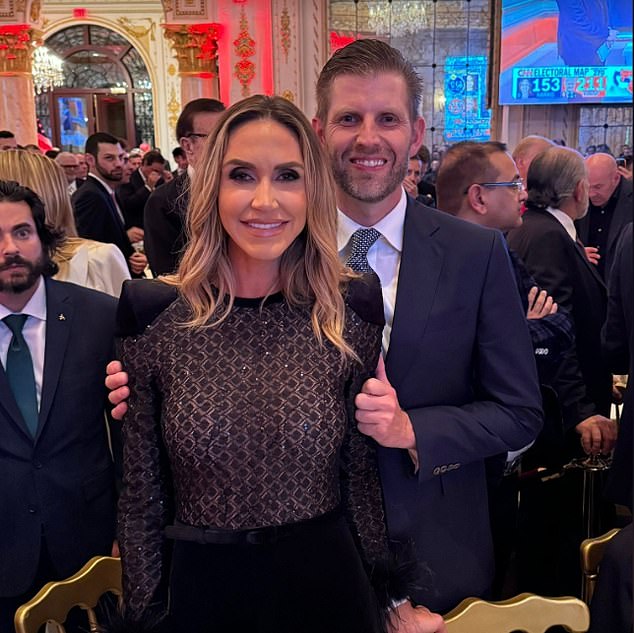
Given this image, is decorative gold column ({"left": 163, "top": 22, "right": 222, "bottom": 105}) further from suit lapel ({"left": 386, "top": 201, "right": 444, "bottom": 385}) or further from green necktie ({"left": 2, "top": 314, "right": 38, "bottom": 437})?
suit lapel ({"left": 386, "top": 201, "right": 444, "bottom": 385})

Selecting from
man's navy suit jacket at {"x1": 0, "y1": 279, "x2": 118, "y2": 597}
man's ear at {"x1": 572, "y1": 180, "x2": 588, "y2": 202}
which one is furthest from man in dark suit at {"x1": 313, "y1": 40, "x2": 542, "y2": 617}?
man's ear at {"x1": 572, "y1": 180, "x2": 588, "y2": 202}

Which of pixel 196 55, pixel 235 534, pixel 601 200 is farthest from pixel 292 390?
pixel 196 55

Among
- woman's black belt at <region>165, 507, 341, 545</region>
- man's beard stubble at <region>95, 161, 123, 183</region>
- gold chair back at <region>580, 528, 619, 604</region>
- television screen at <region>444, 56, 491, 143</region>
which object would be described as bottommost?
gold chair back at <region>580, 528, 619, 604</region>

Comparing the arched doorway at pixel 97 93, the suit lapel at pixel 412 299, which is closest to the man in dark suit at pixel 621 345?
the suit lapel at pixel 412 299

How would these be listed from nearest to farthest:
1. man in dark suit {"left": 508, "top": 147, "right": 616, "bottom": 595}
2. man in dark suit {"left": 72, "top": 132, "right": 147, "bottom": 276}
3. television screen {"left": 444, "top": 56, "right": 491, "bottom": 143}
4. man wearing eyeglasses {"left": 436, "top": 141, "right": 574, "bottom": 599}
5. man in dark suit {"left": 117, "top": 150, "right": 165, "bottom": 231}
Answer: man wearing eyeglasses {"left": 436, "top": 141, "right": 574, "bottom": 599} → man in dark suit {"left": 508, "top": 147, "right": 616, "bottom": 595} → man in dark suit {"left": 72, "top": 132, "right": 147, "bottom": 276} → man in dark suit {"left": 117, "top": 150, "right": 165, "bottom": 231} → television screen {"left": 444, "top": 56, "right": 491, "bottom": 143}

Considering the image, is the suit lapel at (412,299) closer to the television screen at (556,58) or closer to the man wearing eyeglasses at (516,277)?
the man wearing eyeglasses at (516,277)

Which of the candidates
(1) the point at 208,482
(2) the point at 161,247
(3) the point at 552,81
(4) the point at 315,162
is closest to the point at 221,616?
(1) the point at 208,482

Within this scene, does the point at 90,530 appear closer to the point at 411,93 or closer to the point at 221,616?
the point at 221,616

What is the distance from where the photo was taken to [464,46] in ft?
34.0

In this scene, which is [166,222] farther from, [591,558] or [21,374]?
[591,558]

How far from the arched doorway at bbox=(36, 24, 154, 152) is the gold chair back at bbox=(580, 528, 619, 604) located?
1423 centimetres

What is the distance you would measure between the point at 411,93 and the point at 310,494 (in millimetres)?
846

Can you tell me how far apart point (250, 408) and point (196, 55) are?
8.96 metres

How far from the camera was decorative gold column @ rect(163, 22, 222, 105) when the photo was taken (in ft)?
26.2
